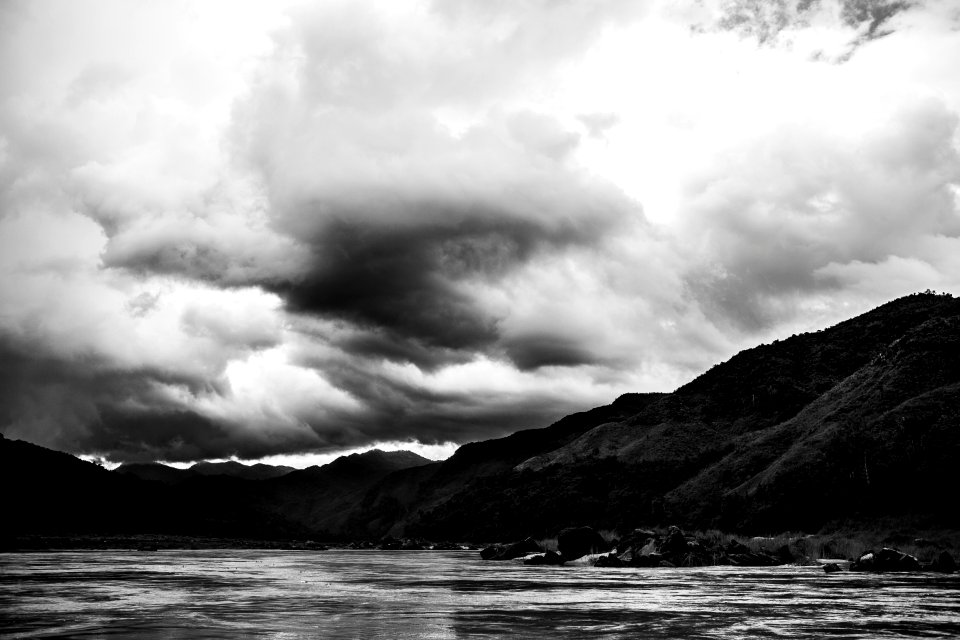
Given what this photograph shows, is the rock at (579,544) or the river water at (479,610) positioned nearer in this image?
the river water at (479,610)

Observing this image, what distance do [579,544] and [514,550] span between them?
61.4 ft

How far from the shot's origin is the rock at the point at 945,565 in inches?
2211

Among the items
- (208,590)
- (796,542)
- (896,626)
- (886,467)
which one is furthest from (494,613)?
(886,467)

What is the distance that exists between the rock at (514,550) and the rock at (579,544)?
1232cm

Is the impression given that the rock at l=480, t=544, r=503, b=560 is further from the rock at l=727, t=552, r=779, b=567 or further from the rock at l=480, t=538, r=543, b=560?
the rock at l=727, t=552, r=779, b=567

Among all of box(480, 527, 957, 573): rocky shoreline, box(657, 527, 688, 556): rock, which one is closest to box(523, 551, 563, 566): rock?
box(480, 527, 957, 573): rocky shoreline

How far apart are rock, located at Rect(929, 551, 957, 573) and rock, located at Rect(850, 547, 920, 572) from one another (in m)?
1.71

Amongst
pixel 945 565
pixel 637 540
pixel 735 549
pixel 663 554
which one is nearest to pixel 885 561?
pixel 945 565

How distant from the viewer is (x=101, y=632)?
2048 cm

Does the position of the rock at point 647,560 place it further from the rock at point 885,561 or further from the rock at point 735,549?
the rock at point 885,561

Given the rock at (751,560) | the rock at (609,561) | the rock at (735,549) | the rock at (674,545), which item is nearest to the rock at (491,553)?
the rock at (609,561)

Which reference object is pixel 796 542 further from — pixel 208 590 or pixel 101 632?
pixel 101 632

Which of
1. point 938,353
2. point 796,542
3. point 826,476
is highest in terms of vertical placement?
point 938,353

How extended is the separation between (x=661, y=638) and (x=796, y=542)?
250ft
